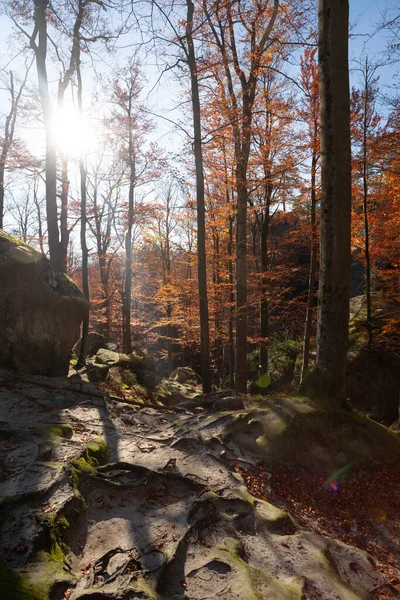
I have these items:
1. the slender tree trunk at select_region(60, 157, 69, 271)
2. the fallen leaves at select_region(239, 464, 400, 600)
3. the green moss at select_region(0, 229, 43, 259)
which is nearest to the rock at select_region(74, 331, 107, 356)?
the slender tree trunk at select_region(60, 157, 69, 271)

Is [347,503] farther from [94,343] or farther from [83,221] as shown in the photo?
[94,343]

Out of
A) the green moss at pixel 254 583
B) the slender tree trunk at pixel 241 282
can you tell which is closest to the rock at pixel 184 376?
the slender tree trunk at pixel 241 282

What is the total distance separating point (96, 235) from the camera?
21391 millimetres

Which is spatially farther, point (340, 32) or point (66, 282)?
point (66, 282)

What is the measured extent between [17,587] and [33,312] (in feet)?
21.9

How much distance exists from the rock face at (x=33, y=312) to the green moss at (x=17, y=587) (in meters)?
6.25

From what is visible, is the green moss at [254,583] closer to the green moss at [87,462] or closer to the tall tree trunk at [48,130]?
the green moss at [87,462]

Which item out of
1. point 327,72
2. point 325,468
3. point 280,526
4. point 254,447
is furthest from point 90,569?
point 327,72

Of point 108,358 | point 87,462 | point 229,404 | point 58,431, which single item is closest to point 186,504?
point 87,462

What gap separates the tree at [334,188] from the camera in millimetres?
5406

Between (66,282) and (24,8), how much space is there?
374 inches

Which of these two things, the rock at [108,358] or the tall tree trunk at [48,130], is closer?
the tall tree trunk at [48,130]

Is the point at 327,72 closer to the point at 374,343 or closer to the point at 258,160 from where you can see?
the point at 258,160

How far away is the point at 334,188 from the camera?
216 inches
